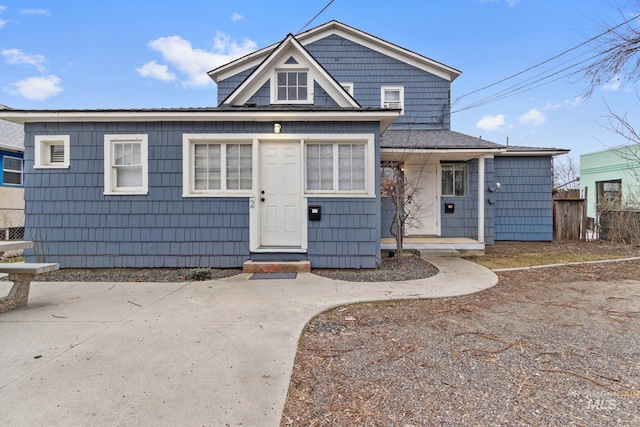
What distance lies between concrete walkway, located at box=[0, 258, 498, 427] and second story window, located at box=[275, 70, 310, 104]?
461cm

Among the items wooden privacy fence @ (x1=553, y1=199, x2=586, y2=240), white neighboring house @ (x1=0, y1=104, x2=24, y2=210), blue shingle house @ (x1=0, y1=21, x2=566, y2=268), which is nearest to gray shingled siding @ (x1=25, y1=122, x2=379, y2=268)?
blue shingle house @ (x1=0, y1=21, x2=566, y2=268)

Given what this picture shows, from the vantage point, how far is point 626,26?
513 cm

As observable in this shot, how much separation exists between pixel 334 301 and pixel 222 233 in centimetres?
309

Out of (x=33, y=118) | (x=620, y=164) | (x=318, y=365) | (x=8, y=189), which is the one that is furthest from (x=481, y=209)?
(x=8, y=189)

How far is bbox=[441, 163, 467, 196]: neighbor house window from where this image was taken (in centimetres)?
929

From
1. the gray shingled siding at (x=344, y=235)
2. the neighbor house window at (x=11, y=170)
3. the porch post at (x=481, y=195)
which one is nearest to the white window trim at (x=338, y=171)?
the gray shingled siding at (x=344, y=235)

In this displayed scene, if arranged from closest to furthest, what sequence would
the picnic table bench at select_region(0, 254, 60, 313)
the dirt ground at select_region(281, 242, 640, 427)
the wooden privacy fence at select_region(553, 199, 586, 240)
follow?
1. the dirt ground at select_region(281, 242, 640, 427)
2. the picnic table bench at select_region(0, 254, 60, 313)
3. the wooden privacy fence at select_region(553, 199, 586, 240)

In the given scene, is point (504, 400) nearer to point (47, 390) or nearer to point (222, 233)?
point (47, 390)

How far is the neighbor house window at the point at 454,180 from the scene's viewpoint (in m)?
9.29

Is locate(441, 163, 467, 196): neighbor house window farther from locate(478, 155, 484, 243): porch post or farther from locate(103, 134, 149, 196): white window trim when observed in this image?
locate(103, 134, 149, 196): white window trim

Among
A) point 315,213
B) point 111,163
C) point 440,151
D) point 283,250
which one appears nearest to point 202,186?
point 111,163

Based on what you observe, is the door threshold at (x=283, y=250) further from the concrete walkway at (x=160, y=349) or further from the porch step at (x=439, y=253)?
the porch step at (x=439, y=253)

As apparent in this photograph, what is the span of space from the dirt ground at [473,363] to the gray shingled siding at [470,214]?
188 inches

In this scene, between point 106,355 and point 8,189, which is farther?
point 8,189
